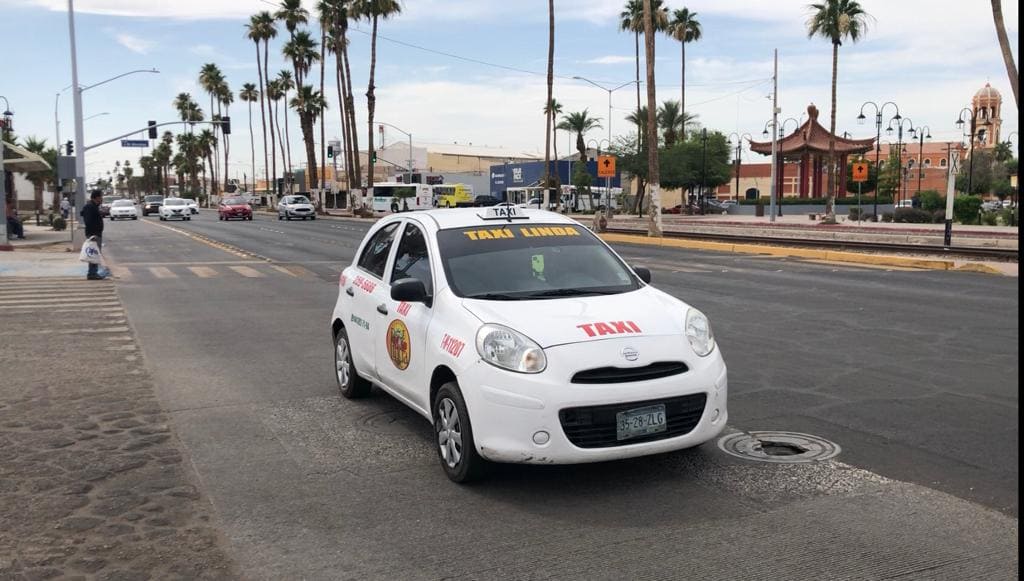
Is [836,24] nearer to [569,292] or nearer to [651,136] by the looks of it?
[651,136]

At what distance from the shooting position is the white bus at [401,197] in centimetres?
6862

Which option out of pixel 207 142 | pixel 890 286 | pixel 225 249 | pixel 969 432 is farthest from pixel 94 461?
pixel 207 142

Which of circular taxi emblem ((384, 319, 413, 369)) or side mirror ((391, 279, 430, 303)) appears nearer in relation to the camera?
side mirror ((391, 279, 430, 303))

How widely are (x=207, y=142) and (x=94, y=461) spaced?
137m

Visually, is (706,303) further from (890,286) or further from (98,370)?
(98,370)

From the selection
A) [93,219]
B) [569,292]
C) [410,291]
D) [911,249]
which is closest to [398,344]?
[410,291]

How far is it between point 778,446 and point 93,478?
4458 mm

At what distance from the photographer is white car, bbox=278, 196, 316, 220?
59406 millimetres

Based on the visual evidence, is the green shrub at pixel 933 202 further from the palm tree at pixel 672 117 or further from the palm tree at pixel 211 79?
the palm tree at pixel 211 79

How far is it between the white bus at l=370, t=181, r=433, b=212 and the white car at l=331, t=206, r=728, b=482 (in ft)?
193

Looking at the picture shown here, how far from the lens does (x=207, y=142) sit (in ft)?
438

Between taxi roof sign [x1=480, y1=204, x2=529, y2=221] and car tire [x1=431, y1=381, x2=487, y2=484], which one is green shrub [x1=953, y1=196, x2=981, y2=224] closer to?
taxi roof sign [x1=480, y1=204, x2=529, y2=221]

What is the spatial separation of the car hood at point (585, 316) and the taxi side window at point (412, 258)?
28.5 inches

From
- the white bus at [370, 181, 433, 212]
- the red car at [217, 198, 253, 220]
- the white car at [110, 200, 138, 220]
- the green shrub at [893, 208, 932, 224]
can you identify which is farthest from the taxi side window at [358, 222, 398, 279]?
the white car at [110, 200, 138, 220]
